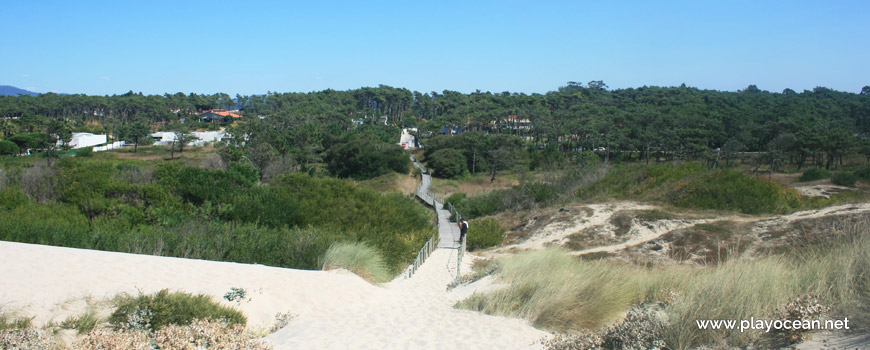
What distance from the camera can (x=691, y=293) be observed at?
6574 millimetres

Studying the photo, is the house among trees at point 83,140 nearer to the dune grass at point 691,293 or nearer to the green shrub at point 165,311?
the green shrub at point 165,311

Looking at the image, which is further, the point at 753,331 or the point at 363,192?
the point at 363,192

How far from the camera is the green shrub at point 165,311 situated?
7.76m

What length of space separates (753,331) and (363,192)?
930 inches

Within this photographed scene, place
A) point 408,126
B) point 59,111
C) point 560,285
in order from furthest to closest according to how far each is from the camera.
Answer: point 408,126
point 59,111
point 560,285

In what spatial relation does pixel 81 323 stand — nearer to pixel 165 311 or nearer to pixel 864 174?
pixel 165 311

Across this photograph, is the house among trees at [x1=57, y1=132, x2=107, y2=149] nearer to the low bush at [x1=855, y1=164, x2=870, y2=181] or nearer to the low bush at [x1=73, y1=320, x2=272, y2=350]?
the low bush at [x1=73, y1=320, x2=272, y2=350]

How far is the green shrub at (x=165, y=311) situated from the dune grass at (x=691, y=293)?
400 centimetres

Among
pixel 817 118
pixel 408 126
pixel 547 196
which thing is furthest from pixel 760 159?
pixel 408 126

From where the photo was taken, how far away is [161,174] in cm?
2609

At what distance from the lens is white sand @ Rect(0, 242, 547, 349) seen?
7.77 meters

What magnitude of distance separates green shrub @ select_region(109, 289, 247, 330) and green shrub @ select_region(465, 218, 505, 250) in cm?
1567

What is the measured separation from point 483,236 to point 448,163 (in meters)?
45.4

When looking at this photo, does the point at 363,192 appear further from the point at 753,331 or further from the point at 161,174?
the point at 753,331
